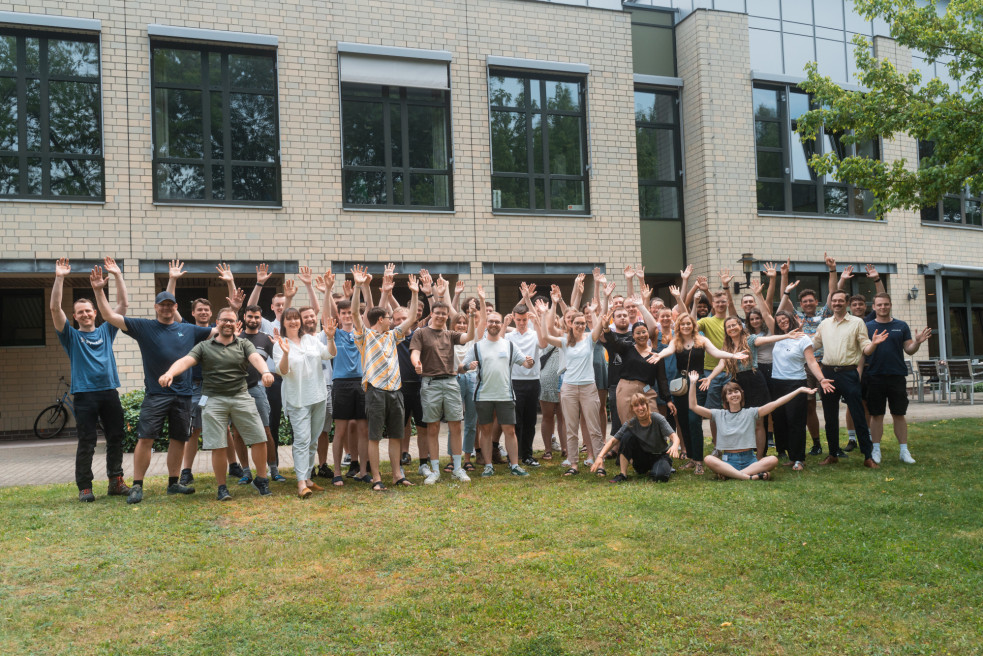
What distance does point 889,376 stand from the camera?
9039mm

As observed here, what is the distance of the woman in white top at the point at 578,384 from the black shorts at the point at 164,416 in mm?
3978

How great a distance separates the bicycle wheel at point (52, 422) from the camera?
1559 cm

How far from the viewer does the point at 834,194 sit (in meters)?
19.3

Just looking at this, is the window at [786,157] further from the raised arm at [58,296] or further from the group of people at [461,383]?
the raised arm at [58,296]

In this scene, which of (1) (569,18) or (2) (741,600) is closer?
(2) (741,600)

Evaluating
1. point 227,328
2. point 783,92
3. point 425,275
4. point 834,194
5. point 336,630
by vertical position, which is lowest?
point 336,630

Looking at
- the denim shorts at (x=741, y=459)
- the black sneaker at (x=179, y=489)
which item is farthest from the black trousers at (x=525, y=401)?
the black sneaker at (x=179, y=489)

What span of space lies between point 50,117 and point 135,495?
30.5ft

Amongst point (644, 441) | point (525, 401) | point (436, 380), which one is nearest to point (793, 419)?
point (644, 441)

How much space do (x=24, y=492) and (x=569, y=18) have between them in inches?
537

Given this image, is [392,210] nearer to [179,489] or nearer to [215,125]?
[215,125]

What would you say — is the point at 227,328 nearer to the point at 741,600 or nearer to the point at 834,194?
the point at 741,600

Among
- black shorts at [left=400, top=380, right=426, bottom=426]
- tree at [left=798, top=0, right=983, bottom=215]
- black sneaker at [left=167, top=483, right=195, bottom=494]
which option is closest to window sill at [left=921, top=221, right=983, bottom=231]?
tree at [left=798, top=0, right=983, bottom=215]

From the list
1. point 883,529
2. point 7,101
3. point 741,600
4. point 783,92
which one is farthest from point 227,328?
point 783,92
